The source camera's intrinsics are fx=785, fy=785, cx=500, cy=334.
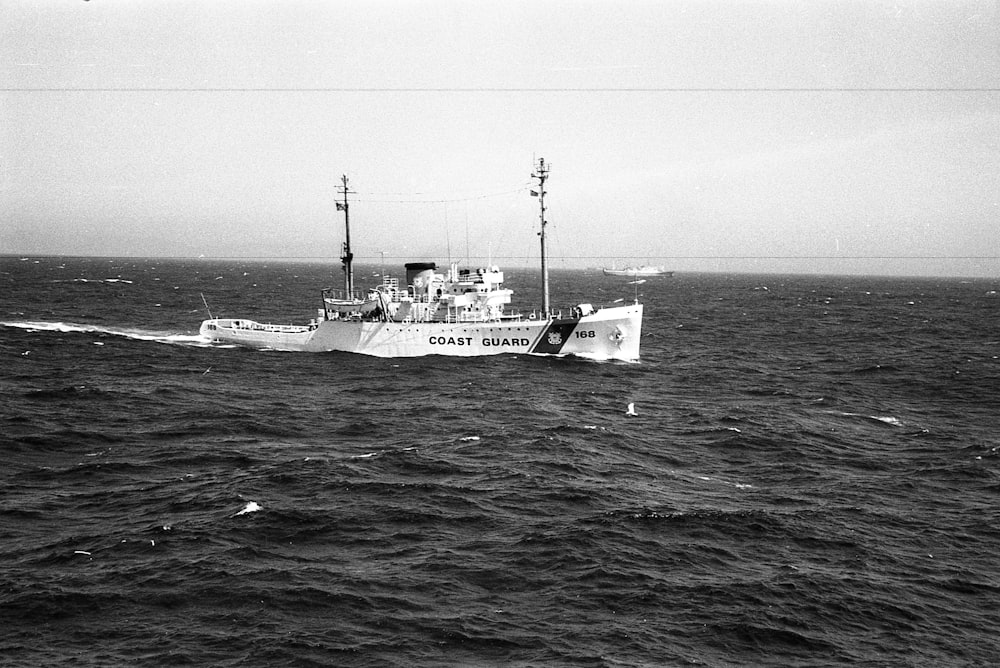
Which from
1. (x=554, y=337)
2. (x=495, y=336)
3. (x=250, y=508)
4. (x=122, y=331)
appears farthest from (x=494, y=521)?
(x=122, y=331)

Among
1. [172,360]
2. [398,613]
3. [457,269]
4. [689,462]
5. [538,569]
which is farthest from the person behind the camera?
[457,269]

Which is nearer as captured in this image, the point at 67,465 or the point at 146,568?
the point at 146,568

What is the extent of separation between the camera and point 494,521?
24781 millimetres

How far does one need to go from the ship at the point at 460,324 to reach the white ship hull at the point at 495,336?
3.0 inches

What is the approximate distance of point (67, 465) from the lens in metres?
30.0

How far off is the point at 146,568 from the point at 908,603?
19.3 m

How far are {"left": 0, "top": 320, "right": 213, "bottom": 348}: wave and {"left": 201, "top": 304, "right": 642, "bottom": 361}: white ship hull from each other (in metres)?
13.5

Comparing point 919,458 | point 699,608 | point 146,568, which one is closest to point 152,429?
point 146,568

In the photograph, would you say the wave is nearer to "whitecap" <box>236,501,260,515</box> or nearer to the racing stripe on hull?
the racing stripe on hull

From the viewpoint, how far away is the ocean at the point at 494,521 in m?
17.3

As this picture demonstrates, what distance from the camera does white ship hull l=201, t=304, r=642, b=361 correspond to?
60.0m

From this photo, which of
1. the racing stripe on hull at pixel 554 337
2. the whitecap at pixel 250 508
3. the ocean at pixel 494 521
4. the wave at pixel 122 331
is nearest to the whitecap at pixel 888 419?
the ocean at pixel 494 521

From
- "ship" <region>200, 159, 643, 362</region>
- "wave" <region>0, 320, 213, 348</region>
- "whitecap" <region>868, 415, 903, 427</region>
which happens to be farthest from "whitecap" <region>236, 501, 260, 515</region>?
"wave" <region>0, 320, 213, 348</region>

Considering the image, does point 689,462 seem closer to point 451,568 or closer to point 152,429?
point 451,568
